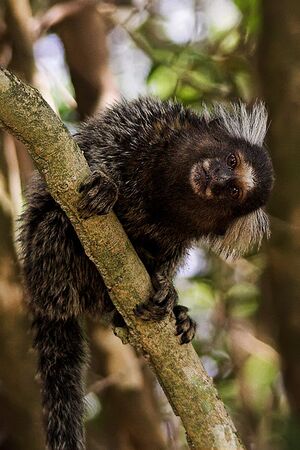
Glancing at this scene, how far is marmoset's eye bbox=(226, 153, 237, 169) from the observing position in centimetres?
361

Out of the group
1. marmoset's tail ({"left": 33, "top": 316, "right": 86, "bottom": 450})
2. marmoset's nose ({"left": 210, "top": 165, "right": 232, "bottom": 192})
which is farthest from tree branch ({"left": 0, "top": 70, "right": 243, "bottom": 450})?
marmoset's tail ({"left": 33, "top": 316, "right": 86, "bottom": 450})

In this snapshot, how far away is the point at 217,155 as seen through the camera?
3674mm

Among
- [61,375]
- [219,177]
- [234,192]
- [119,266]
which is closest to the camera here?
[119,266]

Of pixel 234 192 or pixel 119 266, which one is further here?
pixel 234 192

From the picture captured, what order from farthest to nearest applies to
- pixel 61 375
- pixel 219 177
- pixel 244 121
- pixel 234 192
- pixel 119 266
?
pixel 244 121, pixel 61 375, pixel 234 192, pixel 219 177, pixel 119 266

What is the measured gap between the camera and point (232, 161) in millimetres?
3625

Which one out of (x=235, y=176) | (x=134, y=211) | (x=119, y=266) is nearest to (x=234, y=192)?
(x=235, y=176)

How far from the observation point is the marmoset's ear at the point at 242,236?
393cm

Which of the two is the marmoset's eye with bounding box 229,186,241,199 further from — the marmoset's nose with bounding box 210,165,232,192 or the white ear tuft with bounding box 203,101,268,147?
the white ear tuft with bounding box 203,101,268,147

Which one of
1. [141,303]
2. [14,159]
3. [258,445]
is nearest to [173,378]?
[141,303]

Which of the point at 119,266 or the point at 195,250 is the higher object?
the point at 119,266

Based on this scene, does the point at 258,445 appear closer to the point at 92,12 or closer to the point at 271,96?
the point at 271,96

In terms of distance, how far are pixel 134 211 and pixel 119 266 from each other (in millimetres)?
710

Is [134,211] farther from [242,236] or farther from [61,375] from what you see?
[61,375]
